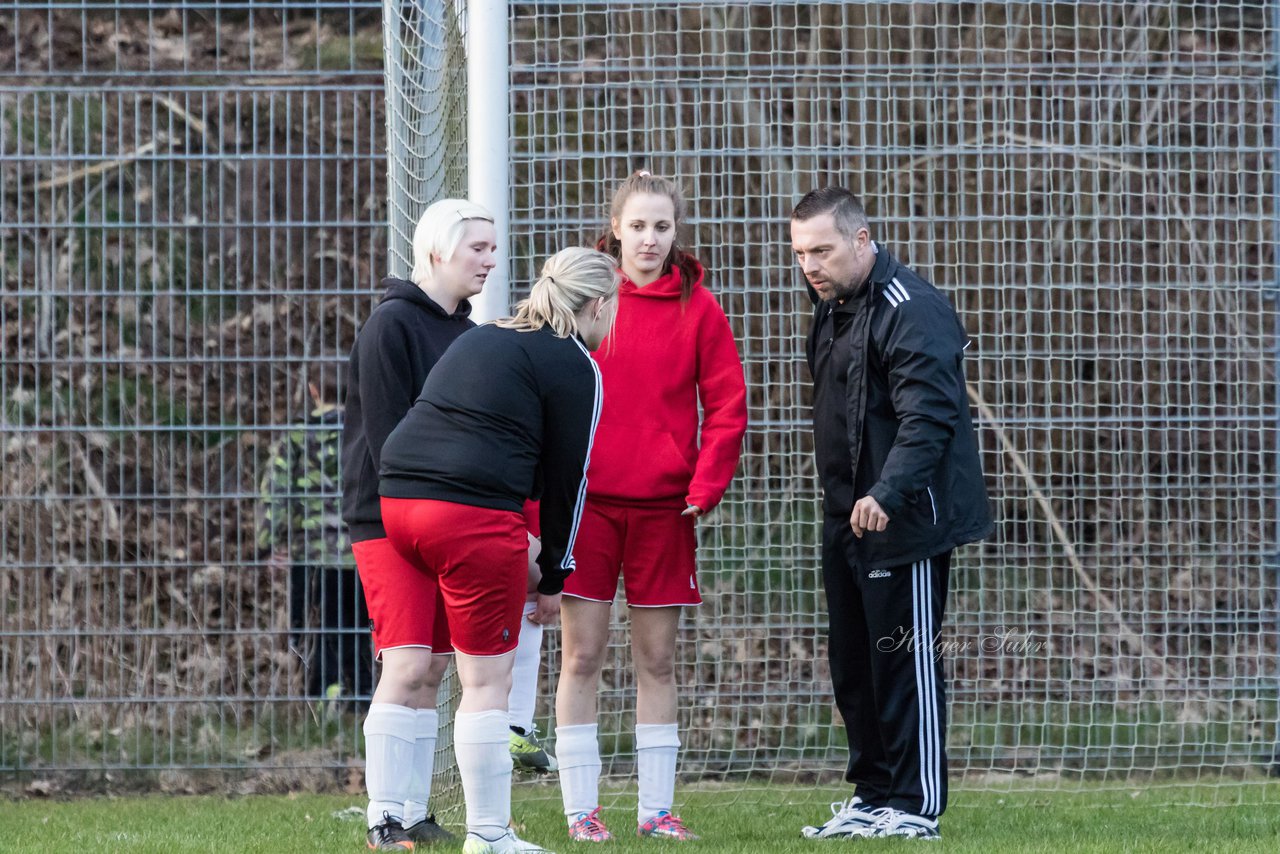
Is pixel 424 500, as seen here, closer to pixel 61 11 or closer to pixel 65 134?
pixel 65 134

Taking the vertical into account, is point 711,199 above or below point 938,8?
below

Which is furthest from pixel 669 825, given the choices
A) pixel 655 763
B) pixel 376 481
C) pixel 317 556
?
pixel 317 556

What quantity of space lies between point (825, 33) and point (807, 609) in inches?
92.9

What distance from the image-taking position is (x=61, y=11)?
243 inches

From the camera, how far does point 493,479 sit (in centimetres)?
317

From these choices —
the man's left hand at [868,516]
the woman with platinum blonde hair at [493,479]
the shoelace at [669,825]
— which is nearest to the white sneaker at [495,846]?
the woman with platinum blonde hair at [493,479]

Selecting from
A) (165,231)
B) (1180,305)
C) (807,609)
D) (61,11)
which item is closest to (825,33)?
(1180,305)

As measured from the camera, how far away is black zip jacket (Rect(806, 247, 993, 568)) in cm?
365

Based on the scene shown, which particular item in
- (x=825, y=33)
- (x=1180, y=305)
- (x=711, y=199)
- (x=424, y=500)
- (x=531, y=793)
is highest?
(x=825, y=33)

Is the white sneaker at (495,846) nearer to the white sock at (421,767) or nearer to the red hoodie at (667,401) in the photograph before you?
the white sock at (421,767)

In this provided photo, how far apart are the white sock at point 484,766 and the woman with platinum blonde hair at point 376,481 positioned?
314 mm

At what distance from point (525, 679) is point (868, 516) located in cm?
115

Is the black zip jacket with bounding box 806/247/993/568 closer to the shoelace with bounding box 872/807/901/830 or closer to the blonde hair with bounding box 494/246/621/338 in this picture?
the shoelace with bounding box 872/807/901/830

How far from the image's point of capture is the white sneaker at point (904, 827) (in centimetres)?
375
